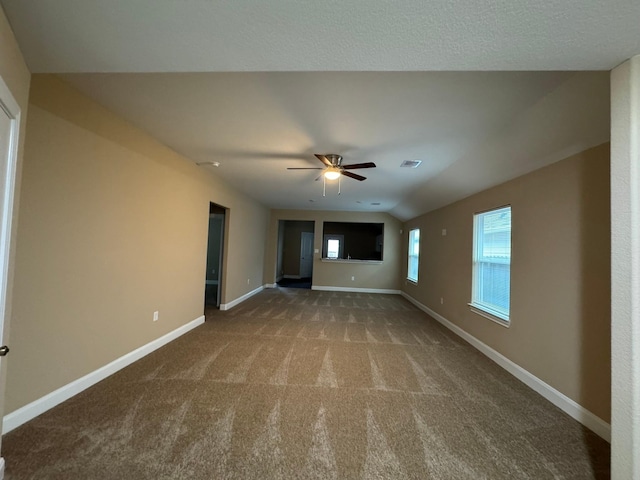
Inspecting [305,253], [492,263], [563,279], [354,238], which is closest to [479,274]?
[492,263]

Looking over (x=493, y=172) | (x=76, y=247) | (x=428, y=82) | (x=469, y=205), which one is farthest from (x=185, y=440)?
(x=469, y=205)

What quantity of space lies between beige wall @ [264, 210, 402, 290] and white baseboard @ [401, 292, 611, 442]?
13.8ft

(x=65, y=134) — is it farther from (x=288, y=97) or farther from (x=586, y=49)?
(x=586, y=49)

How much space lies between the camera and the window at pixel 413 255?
6.80 m

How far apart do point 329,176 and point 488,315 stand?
261 centimetres

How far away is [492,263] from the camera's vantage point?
344 centimetres

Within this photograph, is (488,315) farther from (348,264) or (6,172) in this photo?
(348,264)

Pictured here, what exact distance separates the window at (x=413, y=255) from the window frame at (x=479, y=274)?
2.82 meters

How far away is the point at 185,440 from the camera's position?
1717mm

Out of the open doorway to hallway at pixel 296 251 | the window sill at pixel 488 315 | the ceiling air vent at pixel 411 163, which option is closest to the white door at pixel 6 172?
the ceiling air vent at pixel 411 163

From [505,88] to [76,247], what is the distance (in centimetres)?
339

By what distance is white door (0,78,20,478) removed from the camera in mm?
1133

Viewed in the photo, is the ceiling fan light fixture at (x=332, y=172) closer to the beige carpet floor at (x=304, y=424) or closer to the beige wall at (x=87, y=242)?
the beige wall at (x=87, y=242)

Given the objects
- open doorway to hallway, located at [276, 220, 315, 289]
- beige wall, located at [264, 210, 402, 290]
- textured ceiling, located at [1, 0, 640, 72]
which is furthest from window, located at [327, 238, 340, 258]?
textured ceiling, located at [1, 0, 640, 72]
